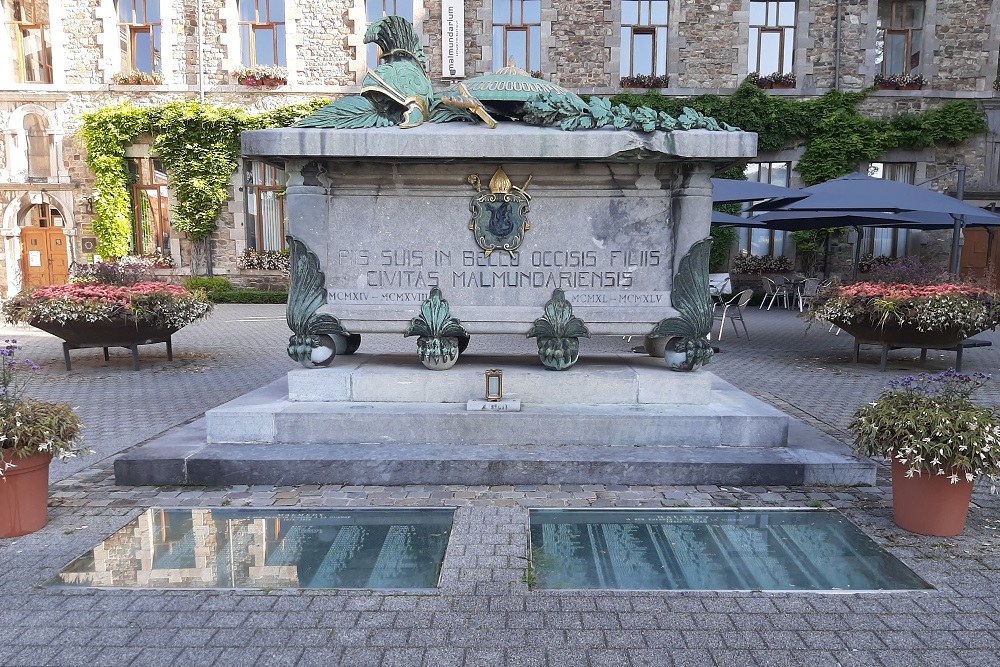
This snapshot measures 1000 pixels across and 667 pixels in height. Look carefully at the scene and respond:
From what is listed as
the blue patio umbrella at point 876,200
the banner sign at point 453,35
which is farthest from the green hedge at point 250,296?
the blue patio umbrella at point 876,200

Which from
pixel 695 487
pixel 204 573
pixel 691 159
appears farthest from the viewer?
pixel 691 159

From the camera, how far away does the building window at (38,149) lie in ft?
60.6

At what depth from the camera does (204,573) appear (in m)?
2.93

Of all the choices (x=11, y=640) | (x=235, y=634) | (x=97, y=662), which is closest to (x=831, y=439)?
(x=235, y=634)

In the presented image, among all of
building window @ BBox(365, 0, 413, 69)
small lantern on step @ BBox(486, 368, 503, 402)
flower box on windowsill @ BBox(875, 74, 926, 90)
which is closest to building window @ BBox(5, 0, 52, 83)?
building window @ BBox(365, 0, 413, 69)

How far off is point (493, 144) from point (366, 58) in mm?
16468

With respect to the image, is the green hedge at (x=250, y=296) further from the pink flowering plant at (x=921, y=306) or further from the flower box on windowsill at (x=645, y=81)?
the pink flowering plant at (x=921, y=306)

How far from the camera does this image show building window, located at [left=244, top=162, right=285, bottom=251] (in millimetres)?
18906

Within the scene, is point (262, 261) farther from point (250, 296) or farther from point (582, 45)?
point (582, 45)

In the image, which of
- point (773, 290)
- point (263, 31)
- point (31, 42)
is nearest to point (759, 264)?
point (773, 290)

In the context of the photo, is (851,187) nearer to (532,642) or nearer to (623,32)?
(532,642)

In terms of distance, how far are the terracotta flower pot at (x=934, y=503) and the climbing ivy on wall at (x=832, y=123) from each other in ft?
51.2

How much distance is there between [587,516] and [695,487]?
2.84ft

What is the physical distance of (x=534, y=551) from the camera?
315cm
